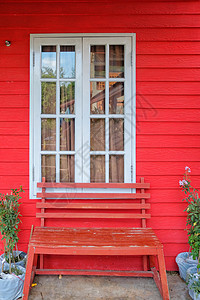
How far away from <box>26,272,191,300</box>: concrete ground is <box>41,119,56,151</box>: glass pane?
4.47 ft

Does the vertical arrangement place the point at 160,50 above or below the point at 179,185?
above

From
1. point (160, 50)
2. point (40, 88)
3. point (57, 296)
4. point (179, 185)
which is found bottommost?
point (57, 296)

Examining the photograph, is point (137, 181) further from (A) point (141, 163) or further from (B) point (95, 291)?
(B) point (95, 291)

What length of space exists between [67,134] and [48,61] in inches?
33.1

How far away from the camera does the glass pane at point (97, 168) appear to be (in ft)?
8.06

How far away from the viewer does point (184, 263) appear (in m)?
2.25

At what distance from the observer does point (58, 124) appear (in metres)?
2.46

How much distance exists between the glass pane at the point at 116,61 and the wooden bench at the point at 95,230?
1.20 meters

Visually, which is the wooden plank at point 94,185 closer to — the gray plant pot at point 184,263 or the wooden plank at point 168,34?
the gray plant pot at point 184,263

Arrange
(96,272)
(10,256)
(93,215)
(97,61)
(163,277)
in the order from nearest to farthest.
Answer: (163,277)
(10,256)
(96,272)
(93,215)
(97,61)

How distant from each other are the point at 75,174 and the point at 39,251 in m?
0.85

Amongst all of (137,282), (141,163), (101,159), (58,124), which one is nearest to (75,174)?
(101,159)

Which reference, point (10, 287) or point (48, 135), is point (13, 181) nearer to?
point (48, 135)

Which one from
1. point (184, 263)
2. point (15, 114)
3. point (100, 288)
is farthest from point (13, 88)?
point (184, 263)
